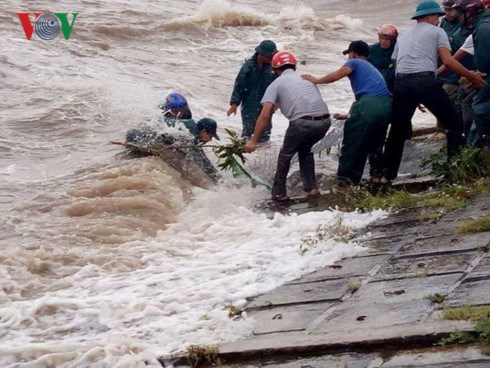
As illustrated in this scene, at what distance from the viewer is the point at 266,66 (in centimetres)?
1277

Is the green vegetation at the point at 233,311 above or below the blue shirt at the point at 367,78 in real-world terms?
below

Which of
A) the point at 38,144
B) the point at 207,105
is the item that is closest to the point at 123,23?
the point at 207,105

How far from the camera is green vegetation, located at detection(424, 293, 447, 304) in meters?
5.57

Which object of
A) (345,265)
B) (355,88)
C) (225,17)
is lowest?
(225,17)

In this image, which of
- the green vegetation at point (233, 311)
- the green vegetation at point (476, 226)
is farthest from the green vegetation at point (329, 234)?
the green vegetation at point (233, 311)

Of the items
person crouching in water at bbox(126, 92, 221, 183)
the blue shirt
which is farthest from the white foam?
person crouching in water at bbox(126, 92, 221, 183)

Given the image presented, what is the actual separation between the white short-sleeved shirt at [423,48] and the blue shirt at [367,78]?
0.48 metres

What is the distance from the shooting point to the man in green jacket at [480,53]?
29.3ft

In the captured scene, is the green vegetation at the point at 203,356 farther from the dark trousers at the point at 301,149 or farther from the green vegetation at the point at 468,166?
the dark trousers at the point at 301,149

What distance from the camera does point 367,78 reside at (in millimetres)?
9828

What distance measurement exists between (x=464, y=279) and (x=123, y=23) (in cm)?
2154

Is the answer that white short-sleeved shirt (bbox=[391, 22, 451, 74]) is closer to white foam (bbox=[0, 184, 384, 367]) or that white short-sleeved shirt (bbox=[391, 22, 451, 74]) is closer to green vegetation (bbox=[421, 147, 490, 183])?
green vegetation (bbox=[421, 147, 490, 183])

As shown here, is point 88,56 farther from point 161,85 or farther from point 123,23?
point 123,23

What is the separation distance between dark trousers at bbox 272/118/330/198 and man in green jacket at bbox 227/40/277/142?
2449 mm
